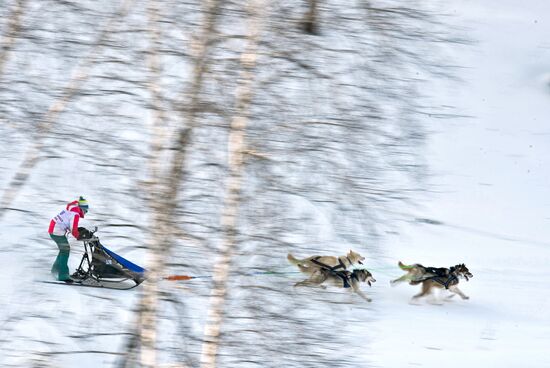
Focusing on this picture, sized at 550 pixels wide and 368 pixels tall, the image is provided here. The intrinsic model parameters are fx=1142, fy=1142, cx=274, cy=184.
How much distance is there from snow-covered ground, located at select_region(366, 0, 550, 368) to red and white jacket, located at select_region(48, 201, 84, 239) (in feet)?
9.66

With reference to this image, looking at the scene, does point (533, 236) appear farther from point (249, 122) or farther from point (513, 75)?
point (249, 122)

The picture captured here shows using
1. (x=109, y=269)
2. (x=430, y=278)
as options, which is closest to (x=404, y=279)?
(x=430, y=278)

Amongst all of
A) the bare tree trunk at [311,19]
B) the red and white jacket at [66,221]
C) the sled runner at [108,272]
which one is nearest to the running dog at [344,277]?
the sled runner at [108,272]

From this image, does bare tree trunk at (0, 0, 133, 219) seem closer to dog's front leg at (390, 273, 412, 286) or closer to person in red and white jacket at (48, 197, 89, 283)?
person in red and white jacket at (48, 197, 89, 283)

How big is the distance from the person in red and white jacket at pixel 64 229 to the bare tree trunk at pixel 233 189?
3417 millimetres

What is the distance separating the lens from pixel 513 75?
2373cm

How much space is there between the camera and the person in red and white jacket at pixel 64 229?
9.95 metres

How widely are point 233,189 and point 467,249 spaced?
11565 mm

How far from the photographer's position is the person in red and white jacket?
9.95 meters

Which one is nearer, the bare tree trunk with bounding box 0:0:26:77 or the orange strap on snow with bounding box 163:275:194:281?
the orange strap on snow with bounding box 163:275:194:281

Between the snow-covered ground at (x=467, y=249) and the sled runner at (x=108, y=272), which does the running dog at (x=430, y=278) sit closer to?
the snow-covered ground at (x=467, y=249)

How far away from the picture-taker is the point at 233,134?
6.10 metres

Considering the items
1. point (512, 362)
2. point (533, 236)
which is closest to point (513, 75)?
point (533, 236)

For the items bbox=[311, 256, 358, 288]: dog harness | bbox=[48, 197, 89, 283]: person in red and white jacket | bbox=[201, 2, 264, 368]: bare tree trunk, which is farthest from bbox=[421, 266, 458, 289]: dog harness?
bbox=[201, 2, 264, 368]: bare tree trunk
